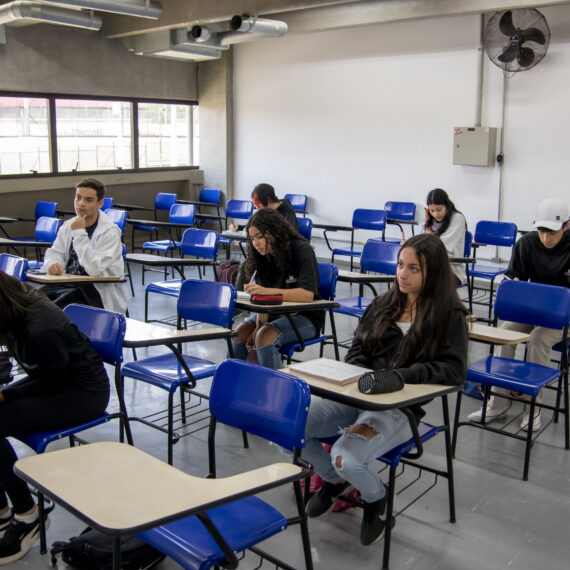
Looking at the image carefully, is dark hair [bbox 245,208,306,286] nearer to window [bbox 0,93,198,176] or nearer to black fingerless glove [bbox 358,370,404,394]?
black fingerless glove [bbox 358,370,404,394]

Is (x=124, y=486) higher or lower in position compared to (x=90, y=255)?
lower

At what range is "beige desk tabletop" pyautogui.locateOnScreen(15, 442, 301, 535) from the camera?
159 cm

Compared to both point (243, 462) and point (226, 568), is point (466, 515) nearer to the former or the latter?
point (243, 462)

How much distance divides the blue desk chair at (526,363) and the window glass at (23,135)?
21.5ft

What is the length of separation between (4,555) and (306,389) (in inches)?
51.1

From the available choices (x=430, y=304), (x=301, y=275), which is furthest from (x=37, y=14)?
(x=430, y=304)

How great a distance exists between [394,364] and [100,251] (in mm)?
2266

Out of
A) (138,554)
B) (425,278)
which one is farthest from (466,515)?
(138,554)

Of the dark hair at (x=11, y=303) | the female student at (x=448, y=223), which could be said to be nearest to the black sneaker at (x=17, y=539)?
the dark hair at (x=11, y=303)

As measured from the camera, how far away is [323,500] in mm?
2762

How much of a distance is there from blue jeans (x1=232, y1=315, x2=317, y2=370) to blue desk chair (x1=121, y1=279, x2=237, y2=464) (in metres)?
0.26

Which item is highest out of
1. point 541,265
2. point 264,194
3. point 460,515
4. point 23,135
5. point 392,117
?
point 392,117

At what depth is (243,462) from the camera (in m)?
3.28

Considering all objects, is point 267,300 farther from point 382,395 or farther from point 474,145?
point 474,145
